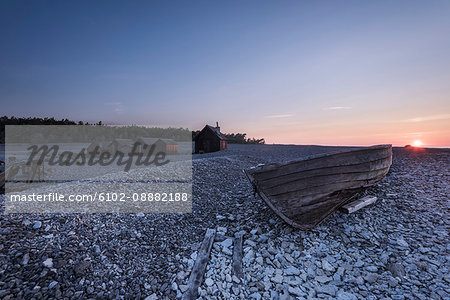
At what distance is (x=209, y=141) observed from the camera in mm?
28672

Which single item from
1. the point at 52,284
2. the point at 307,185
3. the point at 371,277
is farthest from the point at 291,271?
the point at 52,284

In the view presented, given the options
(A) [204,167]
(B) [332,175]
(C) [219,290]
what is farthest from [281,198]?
(A) [204,167]

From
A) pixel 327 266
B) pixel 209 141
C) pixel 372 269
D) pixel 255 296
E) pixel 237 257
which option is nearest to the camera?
pixel 255 296

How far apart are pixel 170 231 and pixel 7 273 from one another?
10.8ft

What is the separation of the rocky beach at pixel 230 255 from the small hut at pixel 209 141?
840 inches

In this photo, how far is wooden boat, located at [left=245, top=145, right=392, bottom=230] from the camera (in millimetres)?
5598

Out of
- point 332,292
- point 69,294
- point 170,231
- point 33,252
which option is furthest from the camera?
point 170,231

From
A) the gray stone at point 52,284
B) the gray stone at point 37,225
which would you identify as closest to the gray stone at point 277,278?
the gray stone at point 52,284

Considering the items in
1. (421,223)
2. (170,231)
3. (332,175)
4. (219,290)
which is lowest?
(219,290)

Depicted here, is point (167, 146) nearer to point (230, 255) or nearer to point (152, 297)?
point (230, 255)

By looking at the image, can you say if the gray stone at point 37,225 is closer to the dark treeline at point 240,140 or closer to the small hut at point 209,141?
the small hut at point 209,141

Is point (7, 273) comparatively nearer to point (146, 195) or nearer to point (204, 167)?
point (146, 195)

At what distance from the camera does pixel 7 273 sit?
397cm

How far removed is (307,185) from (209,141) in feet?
76.9
